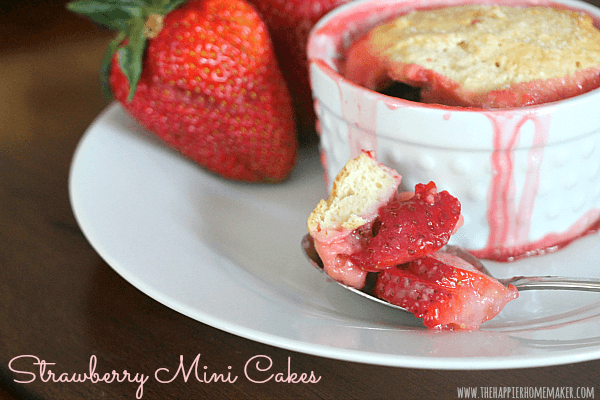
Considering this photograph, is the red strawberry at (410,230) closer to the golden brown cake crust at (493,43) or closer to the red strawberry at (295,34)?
the golden brown cake crust at (493,43)

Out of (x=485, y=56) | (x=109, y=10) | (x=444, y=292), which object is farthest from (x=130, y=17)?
(x=444, y=292)

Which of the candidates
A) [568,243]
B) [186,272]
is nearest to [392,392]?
[186,272]

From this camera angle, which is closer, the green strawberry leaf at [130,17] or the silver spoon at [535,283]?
the silver spoon at [535,283]

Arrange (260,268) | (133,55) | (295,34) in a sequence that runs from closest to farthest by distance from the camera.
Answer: (260,268)
(133,55)
(295,34)

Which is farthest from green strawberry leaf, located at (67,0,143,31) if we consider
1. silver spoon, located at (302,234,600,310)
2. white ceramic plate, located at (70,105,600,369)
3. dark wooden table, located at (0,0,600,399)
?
silver spoon, located at (302,234,600,310)

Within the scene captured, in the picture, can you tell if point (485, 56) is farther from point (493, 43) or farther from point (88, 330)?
point (88, 330)

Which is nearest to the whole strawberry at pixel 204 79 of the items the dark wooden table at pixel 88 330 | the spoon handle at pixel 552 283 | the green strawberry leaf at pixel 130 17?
the green strawberry leaf at pixel 130 17
